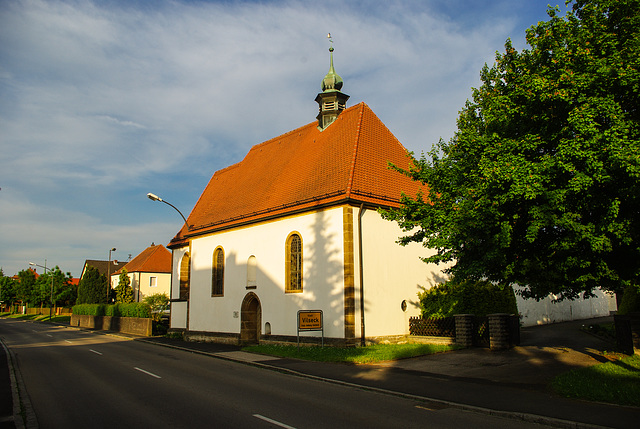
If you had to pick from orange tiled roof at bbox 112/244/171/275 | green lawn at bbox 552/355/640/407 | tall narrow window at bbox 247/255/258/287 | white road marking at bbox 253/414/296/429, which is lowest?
white road marking at bbox 253/414/296/429

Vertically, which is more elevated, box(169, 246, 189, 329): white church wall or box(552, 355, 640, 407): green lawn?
box(169, 246, 189, 329): white church wall

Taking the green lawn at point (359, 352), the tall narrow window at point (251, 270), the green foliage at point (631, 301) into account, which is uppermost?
the tall narrow window at point (251, 270)

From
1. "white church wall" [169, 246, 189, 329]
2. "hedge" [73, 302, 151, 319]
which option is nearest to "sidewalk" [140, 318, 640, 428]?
"white church wall" [169, 246, 189, 329]

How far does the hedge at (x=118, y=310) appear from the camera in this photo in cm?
3519

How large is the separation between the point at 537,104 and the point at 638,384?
6.58 m

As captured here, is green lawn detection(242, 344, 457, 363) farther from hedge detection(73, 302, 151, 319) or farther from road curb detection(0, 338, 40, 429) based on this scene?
hedge detection(73, 302, 151, 319)

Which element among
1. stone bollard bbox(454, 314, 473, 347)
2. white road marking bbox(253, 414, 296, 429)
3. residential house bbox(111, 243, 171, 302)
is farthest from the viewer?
residential house bbox(111, 243, 171, 302)

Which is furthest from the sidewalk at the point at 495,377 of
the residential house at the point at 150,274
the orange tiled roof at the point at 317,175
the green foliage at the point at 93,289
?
the residential house at the point at 150,274

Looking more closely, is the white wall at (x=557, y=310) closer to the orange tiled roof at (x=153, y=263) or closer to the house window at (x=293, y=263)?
the house window at (x=293, y=263)

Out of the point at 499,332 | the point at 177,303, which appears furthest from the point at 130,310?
the point at 499,332

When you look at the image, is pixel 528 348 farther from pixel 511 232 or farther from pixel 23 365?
pixel 23 365

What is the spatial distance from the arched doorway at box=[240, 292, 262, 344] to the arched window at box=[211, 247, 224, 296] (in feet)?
10.6

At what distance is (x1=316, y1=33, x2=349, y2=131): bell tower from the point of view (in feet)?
84.2

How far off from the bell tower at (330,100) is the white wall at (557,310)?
594 inches
